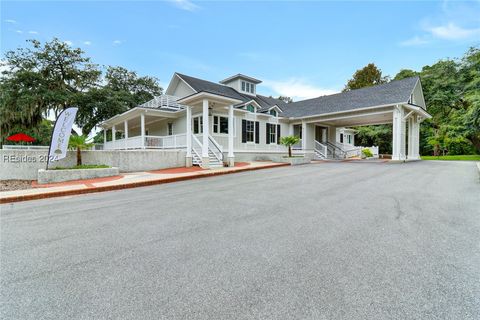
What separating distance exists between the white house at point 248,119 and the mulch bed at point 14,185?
6637mm

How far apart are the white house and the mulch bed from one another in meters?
6.64

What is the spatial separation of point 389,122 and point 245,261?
Result: 2224 centimetres

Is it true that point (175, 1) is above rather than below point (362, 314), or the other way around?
above

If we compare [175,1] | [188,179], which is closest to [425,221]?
[188,179]

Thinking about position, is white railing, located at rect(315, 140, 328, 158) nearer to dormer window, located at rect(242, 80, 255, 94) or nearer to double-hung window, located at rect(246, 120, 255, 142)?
double-hung window, located at rect(246, 120, 255, 142)

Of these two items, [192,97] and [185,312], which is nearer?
[185,312]

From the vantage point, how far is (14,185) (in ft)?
26.9

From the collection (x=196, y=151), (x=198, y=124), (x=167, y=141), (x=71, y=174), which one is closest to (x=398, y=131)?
(x=196, y=151)

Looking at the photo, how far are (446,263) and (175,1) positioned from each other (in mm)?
14817

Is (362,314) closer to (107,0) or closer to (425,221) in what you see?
(425,221)

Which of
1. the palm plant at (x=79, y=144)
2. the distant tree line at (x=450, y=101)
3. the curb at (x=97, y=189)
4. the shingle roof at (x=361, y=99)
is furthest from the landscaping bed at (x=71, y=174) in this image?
the distant tree line at (x=450, y=101)

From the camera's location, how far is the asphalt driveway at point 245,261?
1883 millimetres

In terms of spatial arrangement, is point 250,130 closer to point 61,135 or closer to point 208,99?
point 208,99

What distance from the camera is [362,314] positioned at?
70.0 inches
